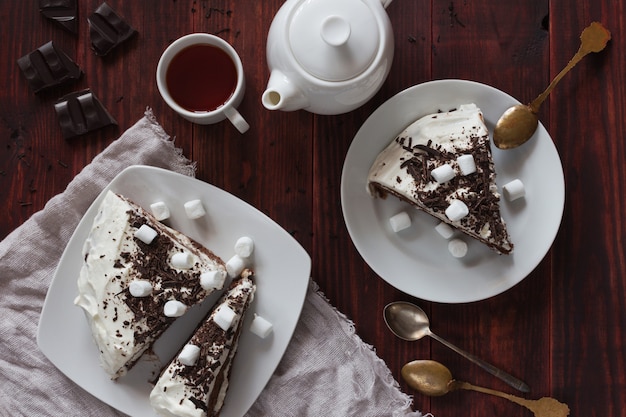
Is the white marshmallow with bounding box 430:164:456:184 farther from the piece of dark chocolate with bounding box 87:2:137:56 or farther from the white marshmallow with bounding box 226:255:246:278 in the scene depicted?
the piece of dark chocolate with bounding box 87:2:137:56

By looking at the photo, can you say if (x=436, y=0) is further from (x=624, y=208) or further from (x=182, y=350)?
(x=182, y=350)

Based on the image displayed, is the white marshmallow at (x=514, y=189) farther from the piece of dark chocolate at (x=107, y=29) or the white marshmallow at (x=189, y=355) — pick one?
the piece of dark chocolate at (x=107, y=29)

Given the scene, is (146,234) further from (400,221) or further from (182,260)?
(400,221)

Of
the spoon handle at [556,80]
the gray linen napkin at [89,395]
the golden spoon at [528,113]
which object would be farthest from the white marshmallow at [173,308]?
the spoon handle at [556,80]

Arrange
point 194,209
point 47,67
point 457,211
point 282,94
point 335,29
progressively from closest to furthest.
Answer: point 335,29, point 282,94, point 457,211, point 194,209, point 47,67

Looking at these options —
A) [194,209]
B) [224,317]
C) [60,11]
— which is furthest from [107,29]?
[224,317]
